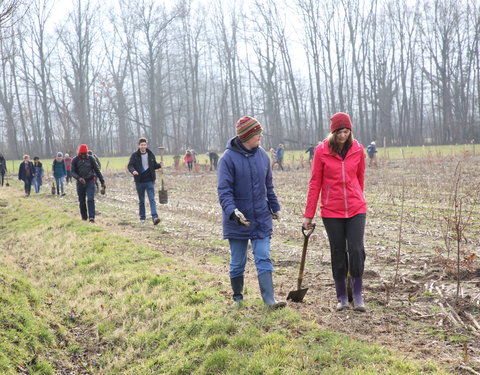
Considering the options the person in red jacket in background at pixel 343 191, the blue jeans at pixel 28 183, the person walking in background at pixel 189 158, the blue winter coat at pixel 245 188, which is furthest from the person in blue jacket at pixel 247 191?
the person walking in background at pixel 189 158

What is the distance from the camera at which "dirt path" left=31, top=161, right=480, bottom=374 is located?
470cm

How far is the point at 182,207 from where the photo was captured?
15.6 m

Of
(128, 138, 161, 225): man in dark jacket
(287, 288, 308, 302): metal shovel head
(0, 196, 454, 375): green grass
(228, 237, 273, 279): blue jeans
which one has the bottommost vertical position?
(0, 196, 454, 375): green grass

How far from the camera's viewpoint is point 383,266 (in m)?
7.33

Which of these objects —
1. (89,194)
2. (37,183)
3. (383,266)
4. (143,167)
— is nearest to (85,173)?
(89,194)

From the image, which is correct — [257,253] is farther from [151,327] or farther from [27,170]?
[27,170]

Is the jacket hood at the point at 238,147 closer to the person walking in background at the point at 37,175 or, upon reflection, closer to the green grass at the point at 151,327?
the green grass at the point at 151,327

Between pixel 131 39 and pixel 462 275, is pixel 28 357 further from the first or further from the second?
pixel 131 39

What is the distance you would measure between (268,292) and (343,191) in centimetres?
138

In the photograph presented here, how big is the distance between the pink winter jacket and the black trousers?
0.09 m

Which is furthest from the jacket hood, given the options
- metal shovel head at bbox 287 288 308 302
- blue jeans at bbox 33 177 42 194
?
blue jeans at bbox 33 177 42 194

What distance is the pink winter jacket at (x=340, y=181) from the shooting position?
5.13 m

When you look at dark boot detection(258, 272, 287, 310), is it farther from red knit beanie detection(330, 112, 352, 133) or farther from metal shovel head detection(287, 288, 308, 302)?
red knit beanie detection(330, 112, 352, 133)

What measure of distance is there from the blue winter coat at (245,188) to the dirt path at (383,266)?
3.56ft
